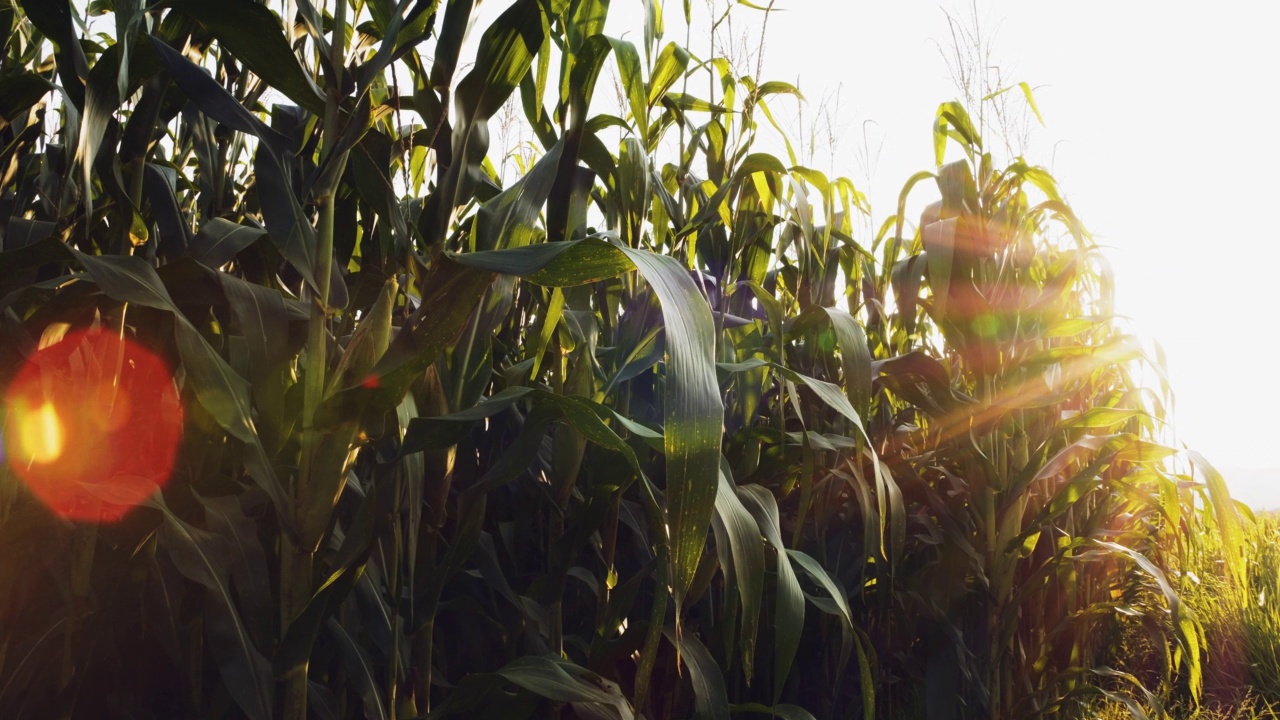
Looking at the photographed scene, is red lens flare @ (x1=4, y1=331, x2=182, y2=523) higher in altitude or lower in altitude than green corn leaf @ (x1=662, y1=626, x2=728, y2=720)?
higher

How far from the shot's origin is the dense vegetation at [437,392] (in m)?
0.65

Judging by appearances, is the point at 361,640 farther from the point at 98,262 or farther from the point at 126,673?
the point at 98,262

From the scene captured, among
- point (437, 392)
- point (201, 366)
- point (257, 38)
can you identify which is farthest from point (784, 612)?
point (257, 38)

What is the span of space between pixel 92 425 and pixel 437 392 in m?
0.34

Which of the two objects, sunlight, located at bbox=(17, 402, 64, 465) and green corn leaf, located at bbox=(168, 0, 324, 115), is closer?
green corn leaf, located at bbox=(168, 0, 324, 115)

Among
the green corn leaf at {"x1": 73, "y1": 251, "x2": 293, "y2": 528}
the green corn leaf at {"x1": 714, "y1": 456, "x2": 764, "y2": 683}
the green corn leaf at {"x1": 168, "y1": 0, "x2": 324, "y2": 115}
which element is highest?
the green corn leaf at {"x1": 168, "y1": 0, "x2": 324, "y2": 115}

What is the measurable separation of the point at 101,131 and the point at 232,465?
15.1 inches

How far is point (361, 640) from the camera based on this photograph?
919 millimetres

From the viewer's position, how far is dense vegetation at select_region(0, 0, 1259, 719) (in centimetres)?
65

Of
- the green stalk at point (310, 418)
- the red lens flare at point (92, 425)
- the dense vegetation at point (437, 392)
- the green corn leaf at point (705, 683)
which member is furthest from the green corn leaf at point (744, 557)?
the red lens flare at point (92, 425)

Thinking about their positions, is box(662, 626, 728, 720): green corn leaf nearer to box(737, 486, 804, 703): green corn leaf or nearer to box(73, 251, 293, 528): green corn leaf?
box(737, 486, 804, 703): green corn leaf

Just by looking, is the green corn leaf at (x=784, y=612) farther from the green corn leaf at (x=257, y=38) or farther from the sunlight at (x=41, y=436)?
the sunlight at (x=41, y=436)

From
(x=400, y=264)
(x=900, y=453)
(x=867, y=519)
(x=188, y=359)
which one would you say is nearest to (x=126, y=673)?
(x=188, y=359)

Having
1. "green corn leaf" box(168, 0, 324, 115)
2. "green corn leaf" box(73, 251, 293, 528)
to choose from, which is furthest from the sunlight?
"green corn leaf" box(168, 0, 324, 115)
